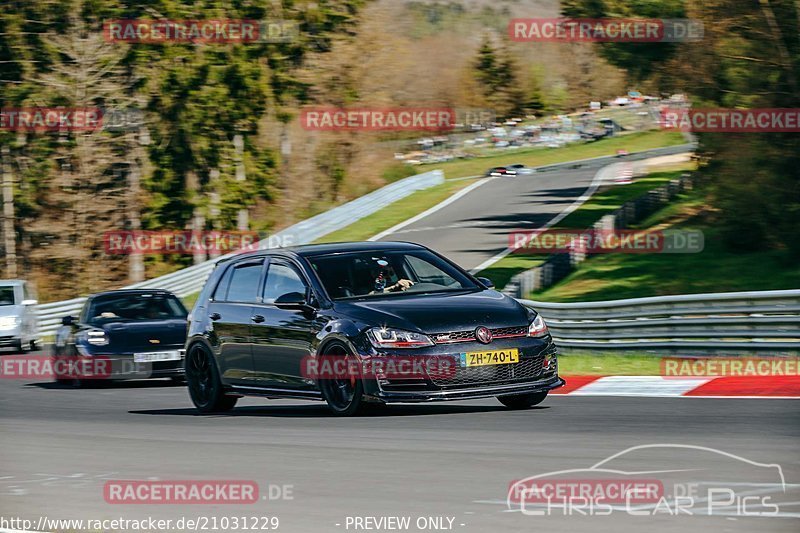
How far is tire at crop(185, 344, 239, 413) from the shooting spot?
521 inches

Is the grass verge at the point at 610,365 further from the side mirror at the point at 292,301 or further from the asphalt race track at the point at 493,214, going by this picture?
the asphalt race track at the point at 493,214

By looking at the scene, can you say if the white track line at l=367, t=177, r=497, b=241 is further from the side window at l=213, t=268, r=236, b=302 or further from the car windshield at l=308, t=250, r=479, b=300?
the car windshield at l=308, t=250, r=479, b=300

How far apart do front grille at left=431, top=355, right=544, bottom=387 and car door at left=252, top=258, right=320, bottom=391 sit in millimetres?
1373

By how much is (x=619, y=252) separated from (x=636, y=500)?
94.3 feet

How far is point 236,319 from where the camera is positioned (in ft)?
42.1

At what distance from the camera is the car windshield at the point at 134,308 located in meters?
19.0

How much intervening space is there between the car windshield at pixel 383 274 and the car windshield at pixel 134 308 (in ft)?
23.6

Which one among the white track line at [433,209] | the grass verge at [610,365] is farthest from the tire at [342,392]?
the white track line at [433,209]

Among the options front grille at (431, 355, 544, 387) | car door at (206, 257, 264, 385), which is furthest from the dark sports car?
front grille at (431, 355, 544, 387)

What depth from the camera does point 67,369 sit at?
1852 centimetres

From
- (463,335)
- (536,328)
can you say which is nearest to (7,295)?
(536,328)

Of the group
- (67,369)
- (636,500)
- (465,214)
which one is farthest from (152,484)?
(465,214)

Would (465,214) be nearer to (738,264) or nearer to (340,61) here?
(340,61)

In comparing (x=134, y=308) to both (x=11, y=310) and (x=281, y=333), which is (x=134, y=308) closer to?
(x=281, y=333)
